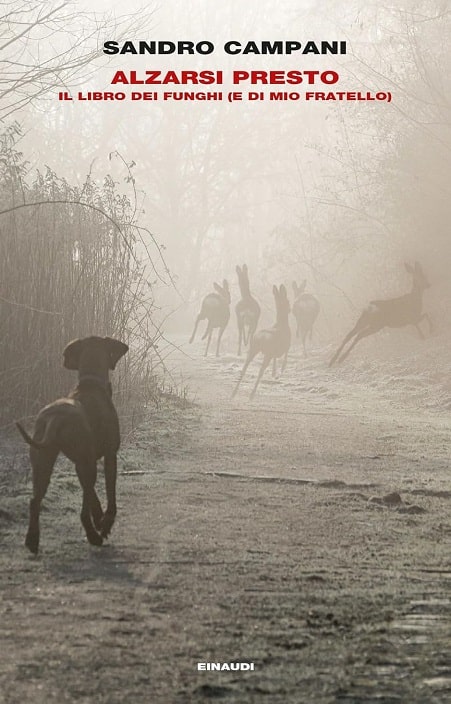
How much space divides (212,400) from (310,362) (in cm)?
699

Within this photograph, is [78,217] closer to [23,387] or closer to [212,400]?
[23,387]

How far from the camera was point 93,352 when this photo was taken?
6410mm

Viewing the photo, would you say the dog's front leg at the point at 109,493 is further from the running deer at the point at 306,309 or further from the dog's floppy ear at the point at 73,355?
the running deer at the point at 306,309

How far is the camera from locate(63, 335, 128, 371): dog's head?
21.0 ft

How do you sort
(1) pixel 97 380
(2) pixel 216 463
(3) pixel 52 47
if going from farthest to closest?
(3) pixel 52 47
(2) pixel 216 463
(1) pixel 97 380

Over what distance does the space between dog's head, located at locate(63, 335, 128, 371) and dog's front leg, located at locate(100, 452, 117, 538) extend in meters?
0.52

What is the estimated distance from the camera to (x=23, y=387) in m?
9.96

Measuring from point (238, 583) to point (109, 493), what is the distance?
87 cm

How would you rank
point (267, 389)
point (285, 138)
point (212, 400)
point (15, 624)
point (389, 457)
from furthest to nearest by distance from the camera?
1. point (285, 138)
2. point (267, 389)
3. point (212, 400)
4. point (389, 457)
5. point (15, 624)

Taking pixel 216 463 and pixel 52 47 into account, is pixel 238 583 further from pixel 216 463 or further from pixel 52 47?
pixel 52 47

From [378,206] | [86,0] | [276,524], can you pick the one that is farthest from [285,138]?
[276,524]

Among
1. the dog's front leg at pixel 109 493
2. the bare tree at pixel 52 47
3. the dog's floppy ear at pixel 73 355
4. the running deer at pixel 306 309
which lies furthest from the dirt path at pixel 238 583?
the running deer at pixel 306 309

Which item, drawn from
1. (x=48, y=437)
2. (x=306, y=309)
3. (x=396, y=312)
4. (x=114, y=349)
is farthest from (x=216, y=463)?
(x=306, y=309)

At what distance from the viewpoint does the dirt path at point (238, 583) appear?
13.6ft
